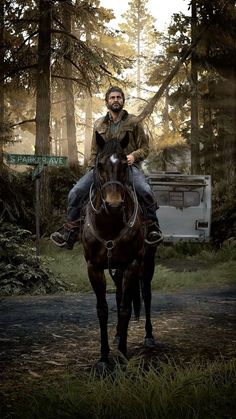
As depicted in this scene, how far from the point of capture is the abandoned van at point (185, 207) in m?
16.7

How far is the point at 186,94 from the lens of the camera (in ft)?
74.7

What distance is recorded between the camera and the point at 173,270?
46.2ft

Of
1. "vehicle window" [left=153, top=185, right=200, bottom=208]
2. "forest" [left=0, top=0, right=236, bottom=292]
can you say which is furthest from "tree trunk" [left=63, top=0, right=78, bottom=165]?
"vehicle window" [left=153, top=185, right=200, bottom=208]

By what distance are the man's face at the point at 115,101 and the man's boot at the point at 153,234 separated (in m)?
1.44

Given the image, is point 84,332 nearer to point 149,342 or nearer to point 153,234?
point 149,342

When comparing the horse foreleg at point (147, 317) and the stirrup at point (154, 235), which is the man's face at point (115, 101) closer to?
the stirrup at point (154, 235)

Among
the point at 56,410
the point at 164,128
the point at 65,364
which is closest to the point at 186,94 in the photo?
the point at 164,128

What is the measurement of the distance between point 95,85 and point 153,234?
40.6 feet

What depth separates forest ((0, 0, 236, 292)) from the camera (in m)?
16.4

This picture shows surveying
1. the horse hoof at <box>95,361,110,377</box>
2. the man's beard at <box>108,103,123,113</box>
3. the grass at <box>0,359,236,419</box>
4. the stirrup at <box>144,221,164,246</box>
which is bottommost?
the horse hoof at <box>95,361,110,377</box>

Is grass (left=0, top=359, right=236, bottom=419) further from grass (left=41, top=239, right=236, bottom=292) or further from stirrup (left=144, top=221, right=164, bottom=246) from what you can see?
grass (left=41, top=239, right=236, bottom=292)

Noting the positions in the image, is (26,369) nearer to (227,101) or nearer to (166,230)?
(166,230)

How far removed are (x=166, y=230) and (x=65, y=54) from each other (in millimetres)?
6615

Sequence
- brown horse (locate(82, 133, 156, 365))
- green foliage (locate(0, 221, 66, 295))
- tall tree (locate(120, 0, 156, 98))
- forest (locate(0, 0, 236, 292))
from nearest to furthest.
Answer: brown horse (locate(82, 133, 156, 365)) → green foliage (locate(0, 221, 66, 295)) → forest (locate(0, 0, 236, 292)) → tall tree (locate(120, 0, 156, 98))
